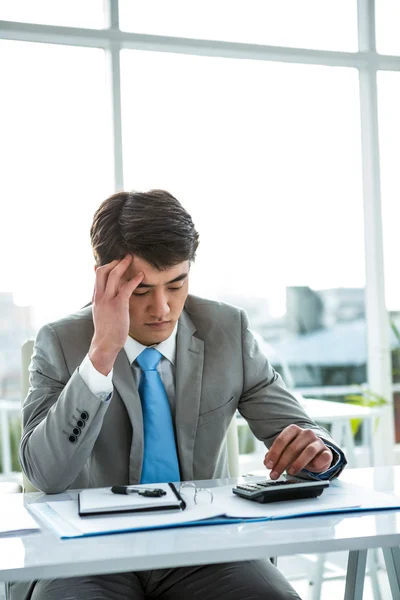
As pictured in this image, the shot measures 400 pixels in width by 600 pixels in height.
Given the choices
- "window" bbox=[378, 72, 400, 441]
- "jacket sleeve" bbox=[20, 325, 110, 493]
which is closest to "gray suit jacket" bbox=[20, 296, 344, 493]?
"jacket sleeve" bbox=[20, 325, 110, 493]

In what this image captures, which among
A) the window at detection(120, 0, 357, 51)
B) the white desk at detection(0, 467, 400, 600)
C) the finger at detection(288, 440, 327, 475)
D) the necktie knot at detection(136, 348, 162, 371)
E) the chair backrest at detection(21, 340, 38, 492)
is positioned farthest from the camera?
the window at detection(120, 0, 357, 51)

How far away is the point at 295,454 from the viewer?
1.49 meters

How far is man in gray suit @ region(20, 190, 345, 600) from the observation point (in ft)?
4.93

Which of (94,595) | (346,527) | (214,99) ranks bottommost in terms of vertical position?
(94,595)

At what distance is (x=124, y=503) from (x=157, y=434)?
430mm

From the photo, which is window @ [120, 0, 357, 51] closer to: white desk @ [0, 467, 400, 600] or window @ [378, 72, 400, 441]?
window @ [378, 72, 400, 441]

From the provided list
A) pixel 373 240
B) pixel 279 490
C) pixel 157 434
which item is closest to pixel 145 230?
pixel 157 434

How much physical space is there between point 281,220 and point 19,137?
139cm

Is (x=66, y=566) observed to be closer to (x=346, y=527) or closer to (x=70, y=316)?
(x=346, y=527)

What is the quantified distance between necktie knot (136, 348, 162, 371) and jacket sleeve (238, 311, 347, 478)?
0.74ft

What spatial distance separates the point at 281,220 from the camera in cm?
399

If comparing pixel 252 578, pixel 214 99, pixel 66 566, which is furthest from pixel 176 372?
pixel 214 99

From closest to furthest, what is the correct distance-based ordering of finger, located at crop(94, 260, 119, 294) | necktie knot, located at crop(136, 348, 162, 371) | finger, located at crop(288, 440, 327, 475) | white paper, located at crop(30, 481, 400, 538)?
white paper, located at crop(30, 481, 400, 538), finger, located at crop(288, 440, 327, 475), finger, located at crop(94, 260, 119, 294), necktie knot, located at crop(136, 348, 162, 371)

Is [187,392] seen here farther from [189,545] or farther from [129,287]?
[189,545]
